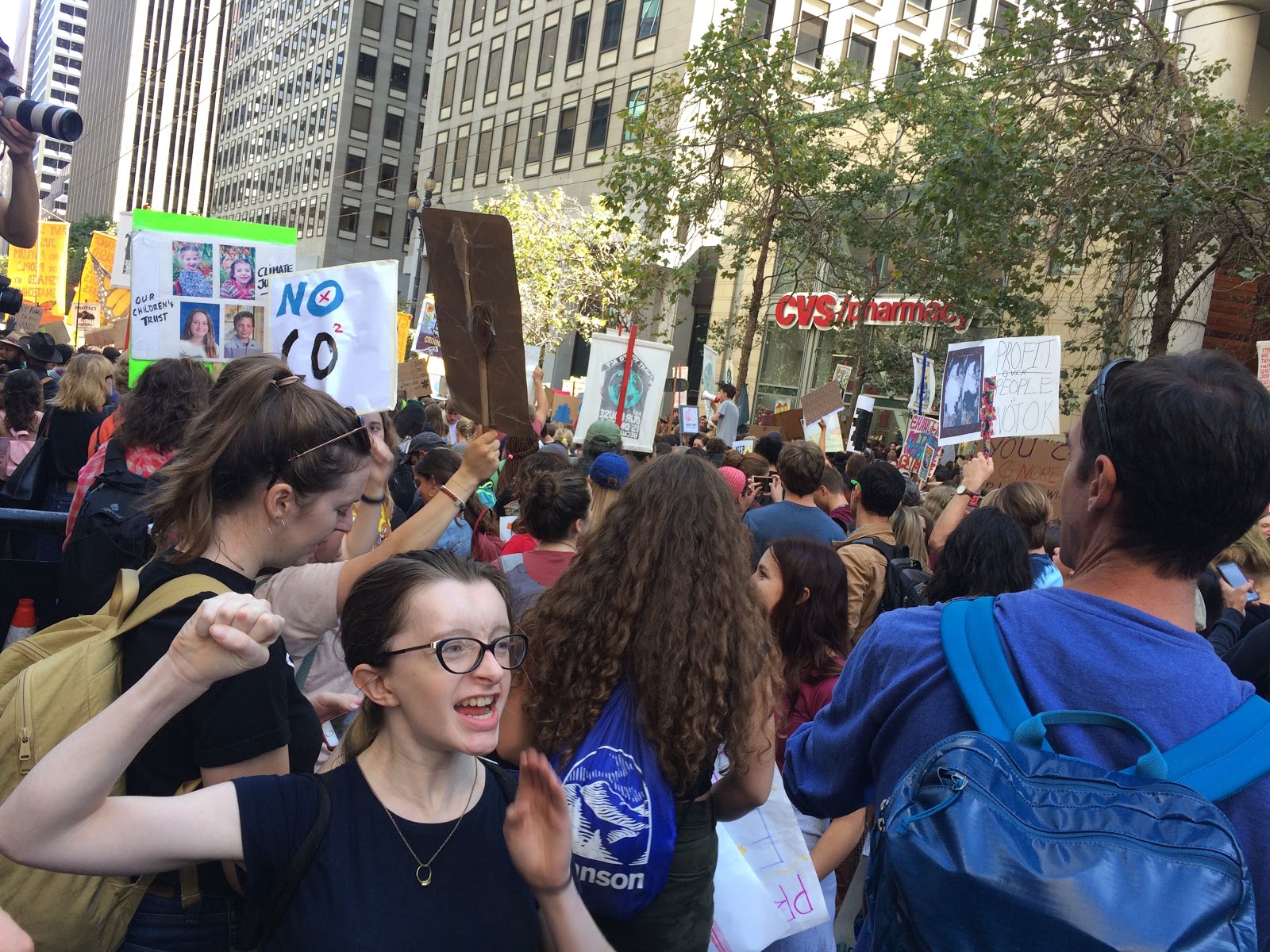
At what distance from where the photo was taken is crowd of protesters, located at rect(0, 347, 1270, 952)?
151 cm

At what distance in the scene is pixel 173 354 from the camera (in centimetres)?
569

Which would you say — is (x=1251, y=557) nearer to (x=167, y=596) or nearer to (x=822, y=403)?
(x=167, y=596)

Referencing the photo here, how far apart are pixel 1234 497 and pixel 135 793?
1.92 metres

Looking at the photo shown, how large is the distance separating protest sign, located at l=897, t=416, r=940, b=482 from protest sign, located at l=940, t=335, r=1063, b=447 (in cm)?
226

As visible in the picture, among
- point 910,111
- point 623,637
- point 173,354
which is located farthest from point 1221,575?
point 910,111

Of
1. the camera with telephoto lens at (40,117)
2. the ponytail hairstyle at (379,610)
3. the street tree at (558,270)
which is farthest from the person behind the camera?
the street tree at (558,270)

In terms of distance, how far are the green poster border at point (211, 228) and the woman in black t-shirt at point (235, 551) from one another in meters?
3.43

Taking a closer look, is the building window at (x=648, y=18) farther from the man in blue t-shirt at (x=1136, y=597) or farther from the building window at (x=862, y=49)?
the man in blue t-shirt at (x=1136, y=597)

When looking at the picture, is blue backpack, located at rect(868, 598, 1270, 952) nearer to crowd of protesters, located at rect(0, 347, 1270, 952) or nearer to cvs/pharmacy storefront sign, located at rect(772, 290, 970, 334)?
crowd of protesters, located at rect(0, 347, 1270, 952)

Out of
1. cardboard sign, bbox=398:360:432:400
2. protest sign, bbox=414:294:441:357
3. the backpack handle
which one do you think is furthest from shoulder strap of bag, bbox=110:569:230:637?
protest sign, bbox=414:294:441:357

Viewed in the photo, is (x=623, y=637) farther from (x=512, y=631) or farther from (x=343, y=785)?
(x=343, y=785)

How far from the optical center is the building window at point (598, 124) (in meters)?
40.2

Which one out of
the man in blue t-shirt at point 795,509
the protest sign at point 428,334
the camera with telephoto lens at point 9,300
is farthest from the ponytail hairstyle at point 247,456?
the protest sign at point 428,334

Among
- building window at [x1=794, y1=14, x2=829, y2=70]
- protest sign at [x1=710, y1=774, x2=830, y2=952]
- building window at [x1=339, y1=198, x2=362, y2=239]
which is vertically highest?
building window at [x1=794, y1=14, x2=829, y2=70]
